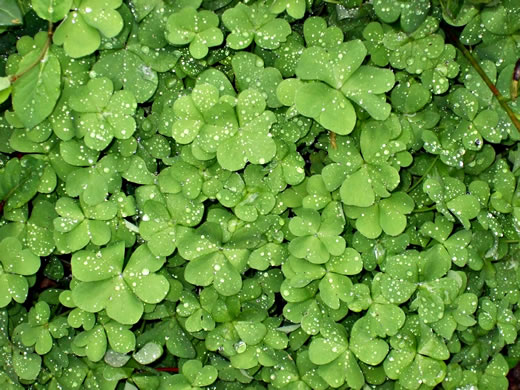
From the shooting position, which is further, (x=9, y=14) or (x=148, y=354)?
(x=148, y=354)

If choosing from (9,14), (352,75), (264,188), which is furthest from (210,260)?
(9,14)

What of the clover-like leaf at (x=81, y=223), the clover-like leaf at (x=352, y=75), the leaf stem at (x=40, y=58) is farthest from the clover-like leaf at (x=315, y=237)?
the leaf stem at (x=40, y=58)

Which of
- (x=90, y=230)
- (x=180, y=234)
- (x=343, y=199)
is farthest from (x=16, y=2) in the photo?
(x=343, y=199)

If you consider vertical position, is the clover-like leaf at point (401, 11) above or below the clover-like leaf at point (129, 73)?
above

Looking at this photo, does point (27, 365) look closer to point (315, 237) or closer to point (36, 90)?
point (36, 90)

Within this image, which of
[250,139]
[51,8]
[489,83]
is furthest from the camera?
[489,83]

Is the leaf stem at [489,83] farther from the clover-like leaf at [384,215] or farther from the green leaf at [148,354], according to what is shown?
the green leaf at [148,354]

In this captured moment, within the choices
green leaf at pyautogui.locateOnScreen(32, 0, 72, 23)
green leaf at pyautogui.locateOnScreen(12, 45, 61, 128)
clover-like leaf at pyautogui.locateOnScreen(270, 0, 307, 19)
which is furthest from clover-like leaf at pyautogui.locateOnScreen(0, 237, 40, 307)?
clover-like leaf at pyautogui.locateOnScreen(270, 0, 307, 19)

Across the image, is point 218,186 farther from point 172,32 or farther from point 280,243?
point 172,32
